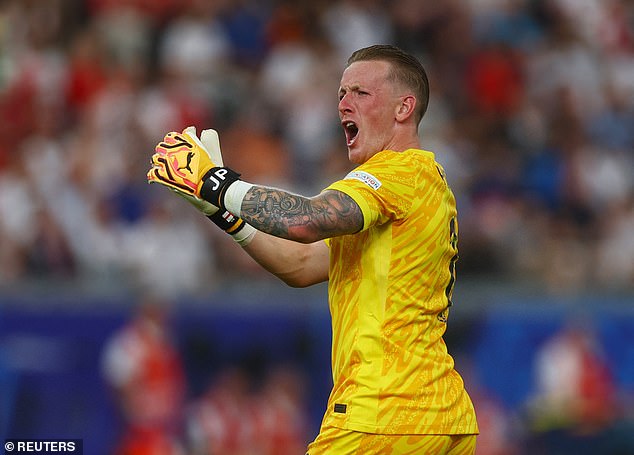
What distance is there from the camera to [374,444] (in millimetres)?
4883

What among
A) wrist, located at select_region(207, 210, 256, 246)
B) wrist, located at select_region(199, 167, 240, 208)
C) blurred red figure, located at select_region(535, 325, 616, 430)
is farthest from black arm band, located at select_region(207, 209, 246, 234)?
blurred red figure, located at select_region(535, 325, 616, 430)

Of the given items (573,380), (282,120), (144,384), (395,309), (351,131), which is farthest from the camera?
(282,120)

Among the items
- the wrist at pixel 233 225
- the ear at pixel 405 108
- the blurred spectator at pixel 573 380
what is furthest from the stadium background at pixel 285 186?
the ear at pixel 405 108

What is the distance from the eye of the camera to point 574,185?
13281 mm

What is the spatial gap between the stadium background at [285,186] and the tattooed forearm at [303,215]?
20.6 feet

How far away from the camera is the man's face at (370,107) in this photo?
17.2ft

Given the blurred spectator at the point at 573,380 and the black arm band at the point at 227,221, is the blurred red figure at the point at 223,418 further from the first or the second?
the black arm band at the point at 227,221

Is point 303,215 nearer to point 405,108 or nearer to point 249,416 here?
point 405,108

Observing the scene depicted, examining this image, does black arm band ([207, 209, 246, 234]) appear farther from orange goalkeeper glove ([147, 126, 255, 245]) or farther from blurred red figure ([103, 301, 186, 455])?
blurred red figure ([103, 301, 186, 455])

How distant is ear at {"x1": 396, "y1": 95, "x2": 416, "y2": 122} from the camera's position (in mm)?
5277

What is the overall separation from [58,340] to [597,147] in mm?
6221

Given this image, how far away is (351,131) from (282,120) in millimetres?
7666

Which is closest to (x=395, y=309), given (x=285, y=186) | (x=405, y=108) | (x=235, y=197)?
(x=235, y=197)

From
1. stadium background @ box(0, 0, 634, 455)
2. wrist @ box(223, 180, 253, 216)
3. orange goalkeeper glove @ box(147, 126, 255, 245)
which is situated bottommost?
wrist @ box(223, 180, 253, 216)
